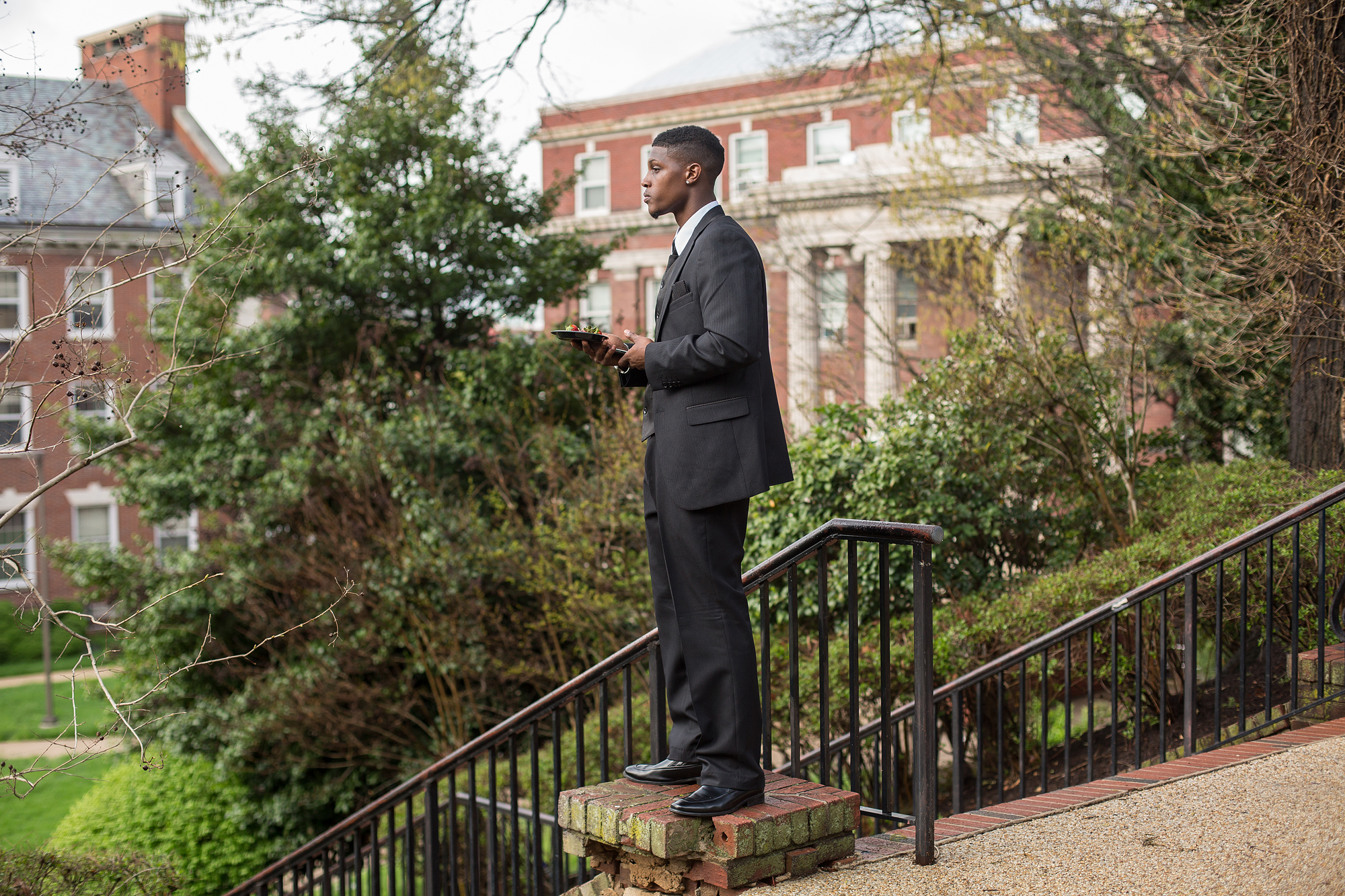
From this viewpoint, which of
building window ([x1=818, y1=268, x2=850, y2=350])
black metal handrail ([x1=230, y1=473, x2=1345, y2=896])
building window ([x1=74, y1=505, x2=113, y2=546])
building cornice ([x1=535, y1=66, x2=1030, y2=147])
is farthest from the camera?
building cornice ([x1=535, y1=66, x2=1030, y2=147])

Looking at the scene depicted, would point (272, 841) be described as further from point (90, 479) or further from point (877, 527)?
point (90, 479)

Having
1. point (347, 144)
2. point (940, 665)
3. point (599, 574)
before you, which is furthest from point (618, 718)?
point (347, 144)

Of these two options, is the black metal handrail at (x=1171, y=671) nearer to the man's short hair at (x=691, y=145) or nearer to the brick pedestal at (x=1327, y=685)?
the brick pedestal at (x=1327, y=685)

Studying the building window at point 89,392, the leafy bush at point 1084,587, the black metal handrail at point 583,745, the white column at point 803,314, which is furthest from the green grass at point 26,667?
the building window at point 89,392

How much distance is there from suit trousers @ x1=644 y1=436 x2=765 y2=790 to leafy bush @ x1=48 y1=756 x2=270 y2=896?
6.94 m

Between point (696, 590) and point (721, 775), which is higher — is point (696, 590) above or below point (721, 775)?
above

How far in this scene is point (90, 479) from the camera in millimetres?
26312

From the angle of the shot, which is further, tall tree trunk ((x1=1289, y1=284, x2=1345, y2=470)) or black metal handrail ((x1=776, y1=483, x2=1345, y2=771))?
tall tree trunk ((x1=1289, y1=284, x2=1345, y2=470))

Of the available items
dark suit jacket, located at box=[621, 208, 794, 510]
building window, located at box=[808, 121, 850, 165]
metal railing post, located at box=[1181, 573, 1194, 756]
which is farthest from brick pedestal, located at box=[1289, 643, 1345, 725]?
building window, located at box=[808, 121, 850, 165]

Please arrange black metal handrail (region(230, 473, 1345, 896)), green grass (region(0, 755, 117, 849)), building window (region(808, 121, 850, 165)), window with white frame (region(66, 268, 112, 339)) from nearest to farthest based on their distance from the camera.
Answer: black metal handrail (region(230, 473, 1345, 896)) → window with white frame (region(66, 268, 112, 339)) → green grass (region(0, 755, 117, 849)) → building window (region(808, 121, 850, 165))

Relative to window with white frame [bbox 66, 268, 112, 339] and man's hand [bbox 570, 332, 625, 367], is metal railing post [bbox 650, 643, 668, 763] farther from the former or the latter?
window with white frame [bbox 66, 268, 112, 339]

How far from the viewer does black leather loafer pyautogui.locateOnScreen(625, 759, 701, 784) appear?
3576mm

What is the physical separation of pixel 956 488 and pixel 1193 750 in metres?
3.76

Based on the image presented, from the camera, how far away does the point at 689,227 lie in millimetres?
3451
